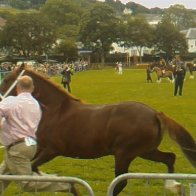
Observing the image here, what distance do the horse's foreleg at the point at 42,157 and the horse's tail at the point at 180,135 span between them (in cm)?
173

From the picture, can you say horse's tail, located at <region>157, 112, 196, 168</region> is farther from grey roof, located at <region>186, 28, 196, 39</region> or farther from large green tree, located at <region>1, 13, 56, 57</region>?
grey roof, located at <region>186, 28, 196, 39</region>

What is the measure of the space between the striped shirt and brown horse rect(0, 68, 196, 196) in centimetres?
131

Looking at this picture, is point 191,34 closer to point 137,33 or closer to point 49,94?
point 137,33

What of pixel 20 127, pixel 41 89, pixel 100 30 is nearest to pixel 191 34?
pixel 100 30

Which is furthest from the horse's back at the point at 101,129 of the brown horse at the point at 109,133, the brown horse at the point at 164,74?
the brown horse at the point at 164,74

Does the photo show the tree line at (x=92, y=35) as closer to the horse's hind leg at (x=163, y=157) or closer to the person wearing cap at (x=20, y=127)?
the horse's hind leg at (x=163, y=157)

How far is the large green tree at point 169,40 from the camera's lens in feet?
331

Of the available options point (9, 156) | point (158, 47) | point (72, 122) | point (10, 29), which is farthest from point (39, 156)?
point (158, 47)

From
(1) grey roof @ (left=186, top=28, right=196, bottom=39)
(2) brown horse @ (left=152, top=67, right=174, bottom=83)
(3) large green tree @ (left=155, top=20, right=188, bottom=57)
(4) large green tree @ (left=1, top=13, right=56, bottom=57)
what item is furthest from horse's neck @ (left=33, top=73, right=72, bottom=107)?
(1) grey roof @ (left=186, top=28, right=196, bottom=39)

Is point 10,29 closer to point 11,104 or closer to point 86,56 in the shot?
point 86,56

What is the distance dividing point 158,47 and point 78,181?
321 ft

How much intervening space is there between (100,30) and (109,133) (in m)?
86.8

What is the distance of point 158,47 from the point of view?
10156cm

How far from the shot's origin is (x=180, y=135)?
7965 mm
